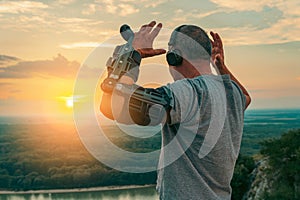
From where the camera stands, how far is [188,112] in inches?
76.2

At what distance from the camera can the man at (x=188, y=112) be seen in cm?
193

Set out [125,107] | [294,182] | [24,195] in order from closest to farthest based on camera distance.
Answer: [125,107] → [294,182] → [24,195]

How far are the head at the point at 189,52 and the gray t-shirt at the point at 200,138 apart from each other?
8 cm

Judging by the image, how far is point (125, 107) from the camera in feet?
6.41

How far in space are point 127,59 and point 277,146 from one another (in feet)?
90.7

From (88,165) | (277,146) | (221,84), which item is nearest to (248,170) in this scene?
(277,146)

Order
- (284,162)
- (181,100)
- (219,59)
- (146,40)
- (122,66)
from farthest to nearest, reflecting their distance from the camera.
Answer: (284,162), (219,59), (146,40), (122,66), (181,100)

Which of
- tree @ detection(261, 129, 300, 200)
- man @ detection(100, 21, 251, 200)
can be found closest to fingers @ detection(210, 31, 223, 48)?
man @ detection(100, 21, 251, 200)

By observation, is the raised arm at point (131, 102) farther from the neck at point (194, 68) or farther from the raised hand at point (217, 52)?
the raised hand at point (217, 52)

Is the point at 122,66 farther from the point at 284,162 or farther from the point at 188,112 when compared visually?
the point at 284,162

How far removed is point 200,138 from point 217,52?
27.5 inches

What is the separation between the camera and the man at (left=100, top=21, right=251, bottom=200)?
1934 millimetres

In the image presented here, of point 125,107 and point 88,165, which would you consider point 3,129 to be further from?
point 125,107

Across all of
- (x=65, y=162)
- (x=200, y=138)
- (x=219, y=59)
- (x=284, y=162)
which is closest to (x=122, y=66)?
(x=200, y=138)
